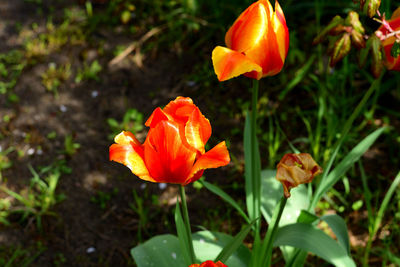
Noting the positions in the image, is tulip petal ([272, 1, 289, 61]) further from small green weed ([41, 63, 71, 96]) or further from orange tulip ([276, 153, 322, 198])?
small green weed ([41, 63, 71, 96])

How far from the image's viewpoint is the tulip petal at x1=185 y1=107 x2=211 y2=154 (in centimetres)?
100

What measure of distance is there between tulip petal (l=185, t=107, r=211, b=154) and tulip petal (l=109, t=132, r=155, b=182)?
0.42ft

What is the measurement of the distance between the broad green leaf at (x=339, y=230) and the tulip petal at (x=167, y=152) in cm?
63

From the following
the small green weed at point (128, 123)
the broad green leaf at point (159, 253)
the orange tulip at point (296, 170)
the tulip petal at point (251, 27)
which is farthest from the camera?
the small green weed at point (128, 123)

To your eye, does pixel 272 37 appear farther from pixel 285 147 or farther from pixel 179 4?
pixel 179 4

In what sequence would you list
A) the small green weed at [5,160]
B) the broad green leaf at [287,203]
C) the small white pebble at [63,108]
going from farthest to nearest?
1. the small white pebble at [63,108]
2. the small green weed at [5,160]
3. the broad green leaf at [287,203]

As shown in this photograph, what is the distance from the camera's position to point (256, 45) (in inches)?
43.0

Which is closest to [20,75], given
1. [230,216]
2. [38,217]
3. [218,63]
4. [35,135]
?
[35,135]

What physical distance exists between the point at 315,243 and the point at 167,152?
63 centimetres

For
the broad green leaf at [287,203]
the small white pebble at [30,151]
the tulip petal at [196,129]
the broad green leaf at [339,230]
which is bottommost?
the small white pebble at [30,151]

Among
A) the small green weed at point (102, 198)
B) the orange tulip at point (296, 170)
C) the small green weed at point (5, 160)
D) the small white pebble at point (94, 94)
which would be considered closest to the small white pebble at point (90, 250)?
the small green weed at point (102, 198)

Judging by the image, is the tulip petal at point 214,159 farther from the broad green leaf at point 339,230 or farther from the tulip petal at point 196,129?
the broad green leaf at point 339,230

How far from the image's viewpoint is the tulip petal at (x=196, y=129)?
1.00 meters

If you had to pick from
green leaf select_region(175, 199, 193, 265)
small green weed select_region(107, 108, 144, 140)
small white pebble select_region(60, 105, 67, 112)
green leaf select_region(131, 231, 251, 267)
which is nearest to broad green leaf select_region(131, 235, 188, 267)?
green leaf select_region(131, 231, 251, 267)
